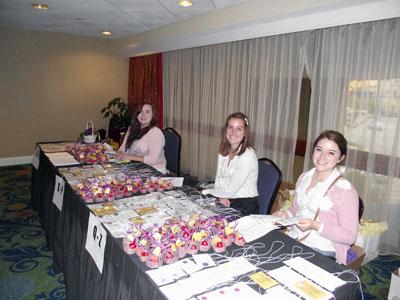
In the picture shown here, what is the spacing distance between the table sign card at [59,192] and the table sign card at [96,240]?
0.64 m

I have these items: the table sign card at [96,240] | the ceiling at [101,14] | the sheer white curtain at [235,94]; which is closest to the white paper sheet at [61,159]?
the table sign card at [96,240]

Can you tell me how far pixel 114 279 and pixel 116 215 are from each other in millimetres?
353

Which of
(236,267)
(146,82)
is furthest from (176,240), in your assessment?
(146,82)

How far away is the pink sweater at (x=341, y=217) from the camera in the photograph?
149 cm

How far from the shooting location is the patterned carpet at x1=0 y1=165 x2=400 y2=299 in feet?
6.75

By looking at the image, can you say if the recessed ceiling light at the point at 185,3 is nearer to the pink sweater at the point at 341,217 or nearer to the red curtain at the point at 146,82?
the red curtain at the point at 146,82

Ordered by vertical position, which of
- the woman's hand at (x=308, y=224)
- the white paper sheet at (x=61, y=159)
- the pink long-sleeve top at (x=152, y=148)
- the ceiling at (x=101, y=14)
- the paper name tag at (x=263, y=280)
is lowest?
the paper name tag at (x=263, y=280)

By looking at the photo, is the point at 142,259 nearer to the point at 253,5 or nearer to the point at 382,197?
the point at 382,197

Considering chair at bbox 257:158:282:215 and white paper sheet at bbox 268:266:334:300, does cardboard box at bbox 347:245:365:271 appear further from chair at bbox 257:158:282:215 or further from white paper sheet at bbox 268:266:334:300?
white paper sheet at bbox 268:266:334:300

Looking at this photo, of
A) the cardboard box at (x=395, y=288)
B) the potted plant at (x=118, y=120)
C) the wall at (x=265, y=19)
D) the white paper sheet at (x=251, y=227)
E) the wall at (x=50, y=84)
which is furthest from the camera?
the potted plant at (x=118, y=120)

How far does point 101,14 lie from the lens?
383 centimetres

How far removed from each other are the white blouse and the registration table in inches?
26.6

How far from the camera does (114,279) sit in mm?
1313

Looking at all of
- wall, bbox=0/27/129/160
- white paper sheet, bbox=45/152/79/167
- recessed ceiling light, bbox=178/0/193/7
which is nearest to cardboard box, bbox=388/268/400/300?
white paper sheet, bbox=45/152/79/167
